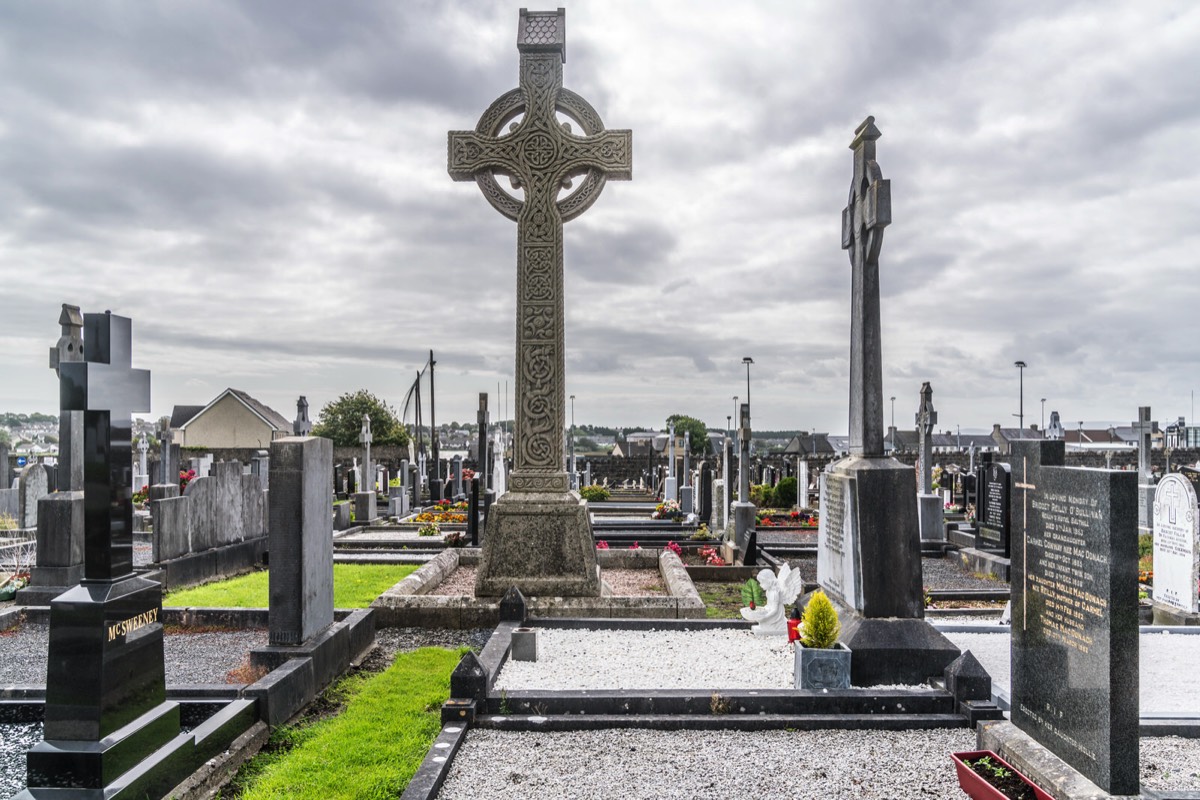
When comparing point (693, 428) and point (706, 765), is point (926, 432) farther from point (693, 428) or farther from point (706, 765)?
point (693, 428)

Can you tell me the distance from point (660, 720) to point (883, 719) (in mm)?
1397

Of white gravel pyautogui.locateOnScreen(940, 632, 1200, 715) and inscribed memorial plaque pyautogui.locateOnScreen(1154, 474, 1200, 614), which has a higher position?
inscribed memorial plaque pyautogui.locateOnScreen(1154, 474, 1200, 614)

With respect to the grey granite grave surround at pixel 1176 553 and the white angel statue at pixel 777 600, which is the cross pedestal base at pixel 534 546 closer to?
the white angel statue at pixel 777 600

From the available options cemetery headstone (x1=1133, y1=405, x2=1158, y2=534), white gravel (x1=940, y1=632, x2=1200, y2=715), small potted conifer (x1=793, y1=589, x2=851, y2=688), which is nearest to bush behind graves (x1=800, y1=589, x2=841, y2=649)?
small potted conifer (x1=793, y1=589, x2=851, y2=688)

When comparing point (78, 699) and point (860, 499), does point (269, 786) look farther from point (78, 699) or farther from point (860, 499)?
point (860, 499)

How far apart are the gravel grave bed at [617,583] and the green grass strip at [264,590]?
832 mm

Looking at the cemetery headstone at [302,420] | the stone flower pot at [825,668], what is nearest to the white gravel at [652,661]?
the stone flower pot at [825,668]

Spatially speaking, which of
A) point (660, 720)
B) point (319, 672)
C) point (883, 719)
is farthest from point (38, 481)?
point (883, 719)

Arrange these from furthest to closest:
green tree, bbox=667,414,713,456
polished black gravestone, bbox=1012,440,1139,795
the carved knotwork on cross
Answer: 1. green tree, bbox=667,414,713,456
2. the carved knotwork on cross
3. polished black gravestone, bbox=1012,440,1139,795

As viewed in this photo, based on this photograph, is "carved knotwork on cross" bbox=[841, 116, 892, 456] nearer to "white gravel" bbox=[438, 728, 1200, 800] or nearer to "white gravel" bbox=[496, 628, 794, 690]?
"white gravel" bbox=[496, 628, 794, 690]

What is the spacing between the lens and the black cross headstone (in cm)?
357

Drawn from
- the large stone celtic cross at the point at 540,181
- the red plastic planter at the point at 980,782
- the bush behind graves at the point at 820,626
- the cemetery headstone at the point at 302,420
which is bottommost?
the red plastic planter at the point at 980,782

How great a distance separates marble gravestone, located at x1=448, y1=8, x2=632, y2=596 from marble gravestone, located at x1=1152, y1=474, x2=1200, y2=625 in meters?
6.24

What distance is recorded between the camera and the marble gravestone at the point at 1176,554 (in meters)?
8.23
